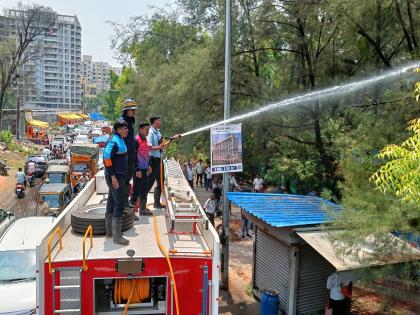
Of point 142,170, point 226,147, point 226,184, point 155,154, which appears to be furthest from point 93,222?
point 226,184

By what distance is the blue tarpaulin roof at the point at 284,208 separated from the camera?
9.01 metres

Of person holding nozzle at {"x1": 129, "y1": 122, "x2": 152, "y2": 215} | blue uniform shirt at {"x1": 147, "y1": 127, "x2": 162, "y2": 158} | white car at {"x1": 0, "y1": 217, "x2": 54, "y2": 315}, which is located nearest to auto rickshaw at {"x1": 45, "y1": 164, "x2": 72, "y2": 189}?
white car at {"x1": 0, "y1": 217, "x2": 54, "y2": 315}

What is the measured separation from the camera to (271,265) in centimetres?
1053

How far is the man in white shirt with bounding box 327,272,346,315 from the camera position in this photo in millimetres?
9047

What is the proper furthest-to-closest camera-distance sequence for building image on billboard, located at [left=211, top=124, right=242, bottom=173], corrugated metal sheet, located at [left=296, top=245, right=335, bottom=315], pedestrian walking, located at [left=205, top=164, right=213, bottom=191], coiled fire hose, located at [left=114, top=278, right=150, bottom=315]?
pedestrian walking, located at [left=205, top=164, right=213, bottom=191], building image on billboard, located at [left=211, top=124, right=242, bottom=173], corrugated metal sheet, located at [left=296, top=245, right=335, bottom=315], coiled fire hose, located at [left=114, top=278, right=150, bottom=315]

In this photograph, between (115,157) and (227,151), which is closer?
(115,157)

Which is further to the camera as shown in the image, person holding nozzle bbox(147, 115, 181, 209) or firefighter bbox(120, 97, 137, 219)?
person holding nozzle bbox(147, 115, 181, 209)

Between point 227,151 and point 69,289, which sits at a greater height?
point 227,151

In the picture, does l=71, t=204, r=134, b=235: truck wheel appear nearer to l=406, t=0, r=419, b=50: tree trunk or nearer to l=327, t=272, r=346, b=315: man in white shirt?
l=327, t=272, r=346, b=315: man in white shirt

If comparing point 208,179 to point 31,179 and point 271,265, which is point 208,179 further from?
point 271,265

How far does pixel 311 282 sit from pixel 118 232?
542 cm

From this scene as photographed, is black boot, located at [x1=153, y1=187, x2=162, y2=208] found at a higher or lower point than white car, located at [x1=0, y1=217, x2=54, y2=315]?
higher

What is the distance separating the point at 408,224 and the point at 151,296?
338 centimetres

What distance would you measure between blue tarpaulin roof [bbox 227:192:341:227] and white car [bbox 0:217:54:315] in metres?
4.20
